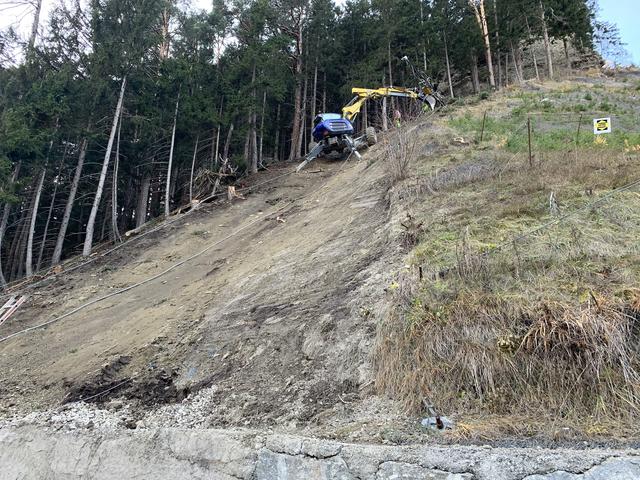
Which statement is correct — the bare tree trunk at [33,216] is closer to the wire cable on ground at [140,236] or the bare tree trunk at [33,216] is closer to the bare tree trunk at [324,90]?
the wire cable on ground at [140,236]

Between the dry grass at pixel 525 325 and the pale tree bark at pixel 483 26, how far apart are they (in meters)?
22.1

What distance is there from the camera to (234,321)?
23.8ft

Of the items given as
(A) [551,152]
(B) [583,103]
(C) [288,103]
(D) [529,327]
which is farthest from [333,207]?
(C) [288,103]

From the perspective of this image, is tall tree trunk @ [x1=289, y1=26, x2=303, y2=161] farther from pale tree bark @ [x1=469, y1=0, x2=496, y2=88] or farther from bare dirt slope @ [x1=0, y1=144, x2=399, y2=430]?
bare dirt slope @ [x1=0, y1=144, x2=399, y2=430]

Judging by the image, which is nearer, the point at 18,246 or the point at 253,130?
the point at 18,246

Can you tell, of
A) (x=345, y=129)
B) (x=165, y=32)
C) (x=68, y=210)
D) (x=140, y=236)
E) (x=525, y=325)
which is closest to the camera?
(x=525, y=325)

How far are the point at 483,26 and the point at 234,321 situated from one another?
2650 centimetres

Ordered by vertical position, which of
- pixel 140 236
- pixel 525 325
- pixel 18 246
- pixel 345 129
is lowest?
pixel 525 325

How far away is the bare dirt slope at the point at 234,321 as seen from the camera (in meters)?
5.29

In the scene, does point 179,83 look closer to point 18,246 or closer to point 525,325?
point 18,246

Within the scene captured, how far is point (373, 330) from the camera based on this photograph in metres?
5.29

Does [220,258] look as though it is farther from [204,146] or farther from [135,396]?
[204,146]

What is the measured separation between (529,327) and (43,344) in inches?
353

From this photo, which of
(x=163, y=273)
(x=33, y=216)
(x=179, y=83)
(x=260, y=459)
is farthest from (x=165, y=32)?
(x=260, y=459)
